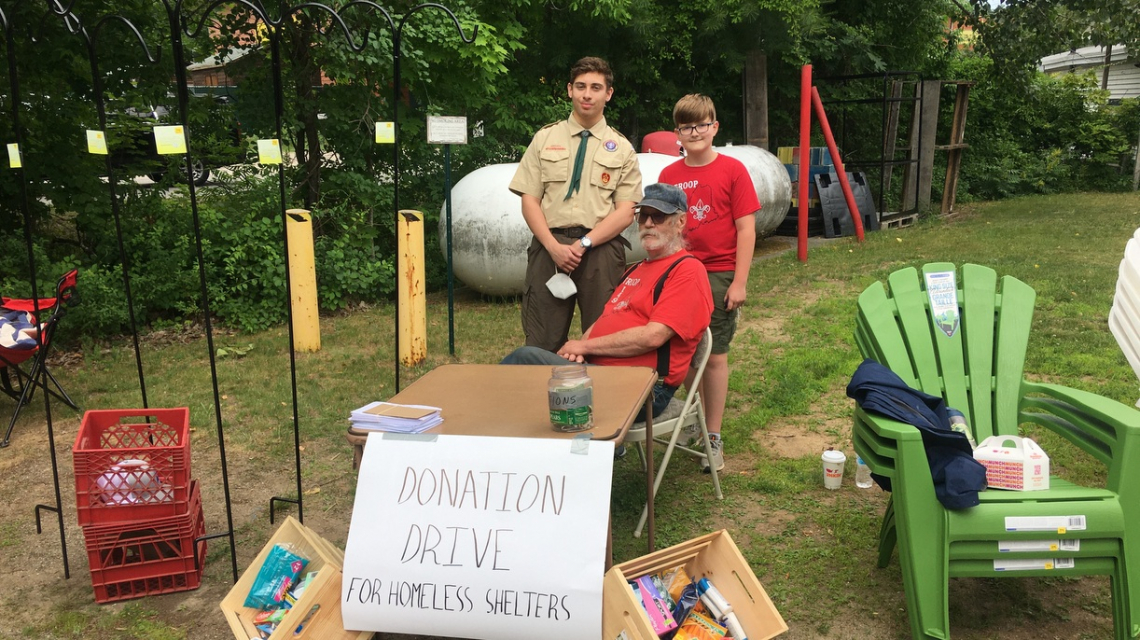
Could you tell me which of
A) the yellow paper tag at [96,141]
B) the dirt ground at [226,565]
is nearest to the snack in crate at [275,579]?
the dirt ground at [226,565]

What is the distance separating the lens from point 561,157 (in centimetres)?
416

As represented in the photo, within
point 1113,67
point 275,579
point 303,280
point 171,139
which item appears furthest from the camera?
point 1113,67

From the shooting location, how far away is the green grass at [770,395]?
10.7 ft

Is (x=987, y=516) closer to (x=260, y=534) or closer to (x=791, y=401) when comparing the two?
(x=791, y=401)

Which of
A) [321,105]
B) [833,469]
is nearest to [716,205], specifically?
[833,469]

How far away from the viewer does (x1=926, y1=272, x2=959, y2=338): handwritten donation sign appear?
11.7 feet

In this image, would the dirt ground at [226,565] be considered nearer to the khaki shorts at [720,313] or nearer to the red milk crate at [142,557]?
the red milk crate at [142,557]

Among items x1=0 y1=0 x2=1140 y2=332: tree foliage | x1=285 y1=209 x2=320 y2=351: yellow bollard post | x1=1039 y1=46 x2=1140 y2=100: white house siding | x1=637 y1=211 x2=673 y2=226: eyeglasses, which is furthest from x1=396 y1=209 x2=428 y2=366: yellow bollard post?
x1=1039 y1=46 x2=1140 y2=100: white house siding

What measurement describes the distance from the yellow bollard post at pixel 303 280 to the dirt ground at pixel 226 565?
1738 millimetres

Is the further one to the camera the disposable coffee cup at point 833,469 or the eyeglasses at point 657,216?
the disposable coffee cup at point 833,469

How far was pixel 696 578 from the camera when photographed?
288 cm

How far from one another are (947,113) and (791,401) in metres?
14.1

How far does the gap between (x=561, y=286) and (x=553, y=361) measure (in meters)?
0.78

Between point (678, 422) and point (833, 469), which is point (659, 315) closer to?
point (678, 422)
